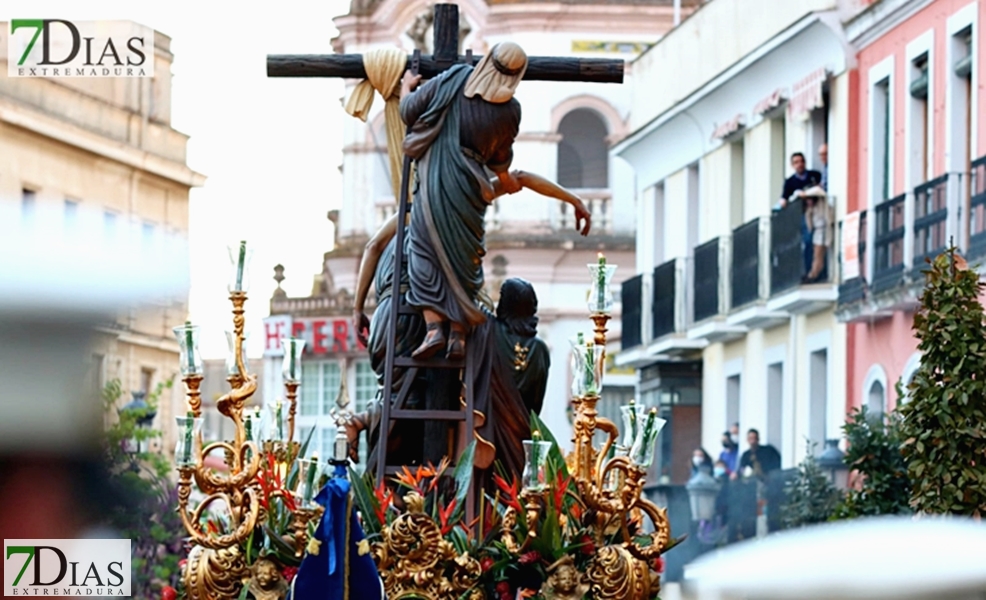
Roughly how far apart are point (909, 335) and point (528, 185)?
59.1ft

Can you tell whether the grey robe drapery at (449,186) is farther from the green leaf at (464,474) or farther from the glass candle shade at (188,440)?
the glass candle shade at (188,440)

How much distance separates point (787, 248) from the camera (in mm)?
32938

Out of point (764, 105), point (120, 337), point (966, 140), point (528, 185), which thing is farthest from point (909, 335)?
point (120, 337)

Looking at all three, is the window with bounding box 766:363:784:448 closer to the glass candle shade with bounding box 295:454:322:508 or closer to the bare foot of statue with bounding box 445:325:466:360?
the bare foot of statue with bounding box 445:325:466:360

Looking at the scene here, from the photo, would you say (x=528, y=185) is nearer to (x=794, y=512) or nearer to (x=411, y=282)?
(x=411, y=282)

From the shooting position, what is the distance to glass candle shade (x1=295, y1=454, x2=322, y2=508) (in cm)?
1108

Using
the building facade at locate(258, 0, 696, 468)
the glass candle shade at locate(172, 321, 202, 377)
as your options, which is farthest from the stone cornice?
the building facade at locate(258, 0, 696, 468)

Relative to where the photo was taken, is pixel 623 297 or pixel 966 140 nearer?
pixel 966 140

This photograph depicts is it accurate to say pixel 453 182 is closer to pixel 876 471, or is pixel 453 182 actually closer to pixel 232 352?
pixel 232 352

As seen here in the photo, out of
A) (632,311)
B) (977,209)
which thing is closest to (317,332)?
(632,311)

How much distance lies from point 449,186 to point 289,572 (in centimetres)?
174

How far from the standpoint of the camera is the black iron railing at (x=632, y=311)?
4103 centimetres

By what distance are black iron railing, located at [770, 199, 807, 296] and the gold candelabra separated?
20.9 metres

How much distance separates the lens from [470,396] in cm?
1164
